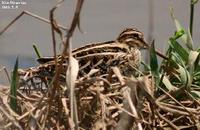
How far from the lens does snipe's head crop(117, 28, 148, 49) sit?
2643 mm

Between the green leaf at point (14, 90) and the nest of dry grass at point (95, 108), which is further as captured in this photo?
the green leaf at point (14, 90)

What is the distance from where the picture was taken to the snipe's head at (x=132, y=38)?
2.64m

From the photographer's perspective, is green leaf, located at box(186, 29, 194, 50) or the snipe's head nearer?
green leaf, located at box(186, 29, 194, 50)

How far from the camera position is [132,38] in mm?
2725

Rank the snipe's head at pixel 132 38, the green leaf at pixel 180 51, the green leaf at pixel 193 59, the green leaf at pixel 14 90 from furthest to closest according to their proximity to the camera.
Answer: the snipe's head at pixel 132 38 → the green leaf at pixel 180 51 → the green leaf at pixel 193 59 → the green leaf at pixel 14 90

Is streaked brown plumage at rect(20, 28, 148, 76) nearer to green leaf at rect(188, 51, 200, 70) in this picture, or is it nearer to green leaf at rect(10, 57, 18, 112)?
green leaf at rect(188, 51, 200, 70)

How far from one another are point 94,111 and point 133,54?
133 centimetres

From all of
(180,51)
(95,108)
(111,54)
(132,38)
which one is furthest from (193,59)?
(132,38)

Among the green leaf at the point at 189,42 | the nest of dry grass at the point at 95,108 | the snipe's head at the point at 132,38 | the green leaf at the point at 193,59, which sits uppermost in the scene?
the snipe's head at the point at 132,38

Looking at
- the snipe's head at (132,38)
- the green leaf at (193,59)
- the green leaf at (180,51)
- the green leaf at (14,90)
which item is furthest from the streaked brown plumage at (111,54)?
the green leaf at (14,90)

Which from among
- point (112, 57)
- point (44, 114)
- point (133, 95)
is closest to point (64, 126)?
point (44, 114)

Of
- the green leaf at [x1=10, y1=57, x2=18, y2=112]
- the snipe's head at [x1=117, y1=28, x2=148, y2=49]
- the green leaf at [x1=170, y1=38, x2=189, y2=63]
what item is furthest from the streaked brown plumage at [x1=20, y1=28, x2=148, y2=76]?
the green leaf at [x1=10, y1=57, x2=18, y2=112]

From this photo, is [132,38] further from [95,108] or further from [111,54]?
[95,108]

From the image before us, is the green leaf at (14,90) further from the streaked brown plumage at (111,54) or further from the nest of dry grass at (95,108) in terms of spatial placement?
the streaked brown plumage at (111,54)
